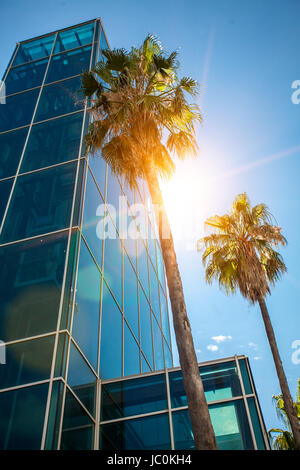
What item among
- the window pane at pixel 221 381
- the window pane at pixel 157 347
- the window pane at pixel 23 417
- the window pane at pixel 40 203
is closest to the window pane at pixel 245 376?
the window pane at pixel 221 381

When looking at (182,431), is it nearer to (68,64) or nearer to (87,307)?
(87,307)

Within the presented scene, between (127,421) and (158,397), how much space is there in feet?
3.21

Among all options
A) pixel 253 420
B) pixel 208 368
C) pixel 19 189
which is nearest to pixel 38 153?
pixel 19 189

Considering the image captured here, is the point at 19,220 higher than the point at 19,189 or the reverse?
the reverse

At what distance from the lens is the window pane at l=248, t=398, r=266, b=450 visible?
8953 millimetres

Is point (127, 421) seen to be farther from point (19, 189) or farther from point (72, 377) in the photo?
point (19, 189)

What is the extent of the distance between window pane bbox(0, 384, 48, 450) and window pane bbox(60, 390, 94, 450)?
594 mm

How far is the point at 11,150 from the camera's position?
46.5ft

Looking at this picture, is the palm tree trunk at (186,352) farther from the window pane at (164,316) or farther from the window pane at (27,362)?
the window pane at (164,316)

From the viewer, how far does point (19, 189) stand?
41.5 feet

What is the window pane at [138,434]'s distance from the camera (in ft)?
31.8

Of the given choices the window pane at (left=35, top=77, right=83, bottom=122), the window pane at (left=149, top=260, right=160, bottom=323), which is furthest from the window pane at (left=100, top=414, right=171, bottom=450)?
the window pane at (left=35, top=77, right=83, bottom=122)

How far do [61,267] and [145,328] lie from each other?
21.6 feet

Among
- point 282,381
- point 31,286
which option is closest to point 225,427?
point 282,381
